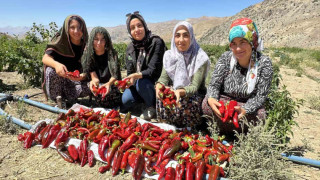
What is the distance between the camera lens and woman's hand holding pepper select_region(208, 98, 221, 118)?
327 cm

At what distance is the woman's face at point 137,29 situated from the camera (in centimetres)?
423

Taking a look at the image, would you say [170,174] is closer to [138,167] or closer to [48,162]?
[138,167]

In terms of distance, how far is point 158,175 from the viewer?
2.78 m

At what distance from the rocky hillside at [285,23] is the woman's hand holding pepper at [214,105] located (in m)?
45.2

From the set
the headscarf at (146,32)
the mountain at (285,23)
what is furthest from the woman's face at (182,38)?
the mountain at (285,23)

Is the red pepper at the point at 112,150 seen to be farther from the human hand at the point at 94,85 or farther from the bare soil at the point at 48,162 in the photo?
the human hand at the point at 94,85

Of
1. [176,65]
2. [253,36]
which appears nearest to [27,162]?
[176,65]

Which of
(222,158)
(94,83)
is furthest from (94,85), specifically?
(222,158)

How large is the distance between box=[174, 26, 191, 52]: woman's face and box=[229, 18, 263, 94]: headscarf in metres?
0.74

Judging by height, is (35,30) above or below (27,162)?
above

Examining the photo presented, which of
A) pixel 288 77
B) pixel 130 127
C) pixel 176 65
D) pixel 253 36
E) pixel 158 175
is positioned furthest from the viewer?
pixel 288 77

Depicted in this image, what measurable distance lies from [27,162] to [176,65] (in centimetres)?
262

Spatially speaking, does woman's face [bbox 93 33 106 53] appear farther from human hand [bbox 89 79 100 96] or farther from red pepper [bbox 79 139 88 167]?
red pepper [bbox 79 139 88 167]

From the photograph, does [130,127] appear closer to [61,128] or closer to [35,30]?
[61,128]
